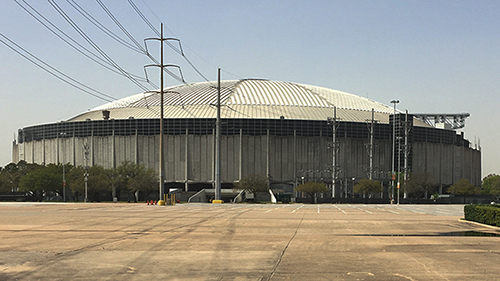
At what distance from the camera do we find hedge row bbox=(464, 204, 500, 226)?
2728 cm

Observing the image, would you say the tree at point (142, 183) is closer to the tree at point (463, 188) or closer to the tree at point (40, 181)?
the tree at point (40, 181)

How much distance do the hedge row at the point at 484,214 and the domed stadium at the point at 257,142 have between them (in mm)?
77326

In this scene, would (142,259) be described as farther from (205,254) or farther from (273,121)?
(273,121)

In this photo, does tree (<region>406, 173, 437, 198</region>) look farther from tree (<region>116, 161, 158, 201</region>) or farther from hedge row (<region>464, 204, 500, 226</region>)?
hedge row (<region>464, 204, 500, 226</region>)

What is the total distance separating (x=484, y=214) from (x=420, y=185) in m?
84.8

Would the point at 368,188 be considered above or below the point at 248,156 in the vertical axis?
below

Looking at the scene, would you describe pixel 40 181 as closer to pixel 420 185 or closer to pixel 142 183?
pixel 142 183

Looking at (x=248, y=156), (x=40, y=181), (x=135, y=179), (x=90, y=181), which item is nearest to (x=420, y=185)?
(x=248, y=156)

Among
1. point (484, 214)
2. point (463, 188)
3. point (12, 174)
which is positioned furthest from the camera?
point (463, 188)

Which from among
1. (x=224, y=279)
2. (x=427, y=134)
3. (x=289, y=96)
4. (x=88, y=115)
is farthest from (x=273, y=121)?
(x=224, y=279)

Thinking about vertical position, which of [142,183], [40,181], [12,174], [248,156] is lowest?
[142,183]

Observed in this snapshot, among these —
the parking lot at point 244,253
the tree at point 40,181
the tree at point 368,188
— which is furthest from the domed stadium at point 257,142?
the parking lot at point 244,253

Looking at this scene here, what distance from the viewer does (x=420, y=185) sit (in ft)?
363

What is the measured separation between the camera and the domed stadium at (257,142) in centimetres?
11481
